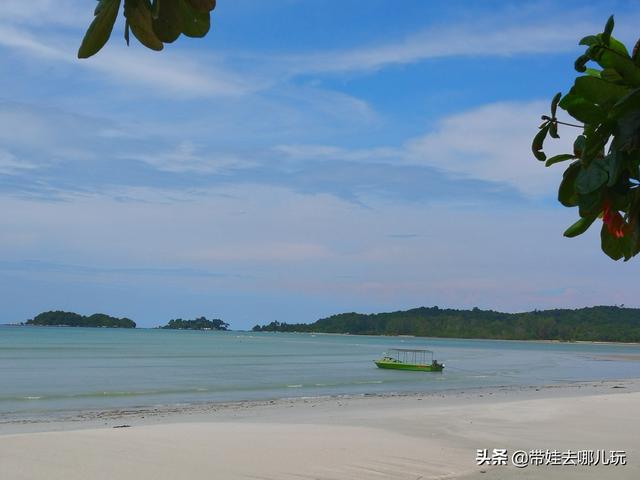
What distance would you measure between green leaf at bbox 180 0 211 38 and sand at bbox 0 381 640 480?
760 cm

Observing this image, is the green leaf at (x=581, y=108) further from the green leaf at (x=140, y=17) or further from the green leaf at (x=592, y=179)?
the green leaf at (x=140, y=17)

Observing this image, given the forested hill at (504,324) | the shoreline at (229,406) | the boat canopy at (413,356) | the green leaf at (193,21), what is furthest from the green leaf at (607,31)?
the forested hill at (504,324)

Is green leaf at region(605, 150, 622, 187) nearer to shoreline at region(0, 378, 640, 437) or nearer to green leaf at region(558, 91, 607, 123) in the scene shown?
green leaf at region(558, 91, 607, 123)

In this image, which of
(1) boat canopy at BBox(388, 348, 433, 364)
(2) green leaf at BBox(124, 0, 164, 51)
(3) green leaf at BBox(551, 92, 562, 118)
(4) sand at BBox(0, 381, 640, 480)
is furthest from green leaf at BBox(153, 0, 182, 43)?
(1) boat canopy at BBox(388, 348, 433, 364)

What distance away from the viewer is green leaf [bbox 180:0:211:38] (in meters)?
1.43

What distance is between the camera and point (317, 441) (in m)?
11.1

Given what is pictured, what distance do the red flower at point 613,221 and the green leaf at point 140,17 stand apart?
3.75ft

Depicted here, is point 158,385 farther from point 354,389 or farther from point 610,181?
point 610,181

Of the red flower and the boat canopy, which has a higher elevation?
the red flower

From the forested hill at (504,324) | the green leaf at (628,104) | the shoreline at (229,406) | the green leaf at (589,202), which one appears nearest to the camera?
the green leaf at (628,104)

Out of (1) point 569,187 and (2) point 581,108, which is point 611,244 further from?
(2) point 581,108

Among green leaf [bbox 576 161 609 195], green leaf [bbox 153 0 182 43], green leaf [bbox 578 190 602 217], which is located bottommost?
green leaf [bbox 578 190 602 217]

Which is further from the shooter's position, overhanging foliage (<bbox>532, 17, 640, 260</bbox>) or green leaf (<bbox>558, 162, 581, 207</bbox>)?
green leaf (<bbox>558, 162, 581, 207</bbox>)

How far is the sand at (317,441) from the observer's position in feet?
28.6
